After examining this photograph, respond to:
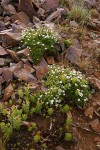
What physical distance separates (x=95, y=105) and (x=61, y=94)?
795mm

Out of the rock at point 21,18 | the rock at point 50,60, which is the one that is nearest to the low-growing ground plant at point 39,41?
the rock at point 50,60

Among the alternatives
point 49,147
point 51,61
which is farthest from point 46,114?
point 51,61

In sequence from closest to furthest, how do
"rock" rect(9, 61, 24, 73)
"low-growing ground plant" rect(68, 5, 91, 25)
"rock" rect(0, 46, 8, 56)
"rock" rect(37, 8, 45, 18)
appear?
"rock" rect(9, 61, 24, 73), "rock" rect(0, 46, 8, 56), "rock" rect(37, 8, 45, 18), "low-growing ground plant" rect(68, 5, 91, 25)

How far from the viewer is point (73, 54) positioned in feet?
25.0

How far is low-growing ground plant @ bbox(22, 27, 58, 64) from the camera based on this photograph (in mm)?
7195

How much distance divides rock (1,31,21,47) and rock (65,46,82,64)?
111cm

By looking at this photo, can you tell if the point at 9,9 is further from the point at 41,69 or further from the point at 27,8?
the point at 41,69

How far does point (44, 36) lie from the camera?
7336 millimetres

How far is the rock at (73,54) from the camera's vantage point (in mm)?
7539

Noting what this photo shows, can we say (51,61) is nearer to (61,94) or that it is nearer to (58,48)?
(58,48)

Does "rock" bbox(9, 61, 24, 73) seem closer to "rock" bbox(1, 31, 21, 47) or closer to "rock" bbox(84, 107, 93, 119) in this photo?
"rock" bbox(1, 31, 21, 47)

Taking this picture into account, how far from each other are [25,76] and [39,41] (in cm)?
92

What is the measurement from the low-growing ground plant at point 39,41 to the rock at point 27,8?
1418mm

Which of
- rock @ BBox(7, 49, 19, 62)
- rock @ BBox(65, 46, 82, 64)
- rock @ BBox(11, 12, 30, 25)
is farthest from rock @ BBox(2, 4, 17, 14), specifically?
rock @ BBox(65, 46, 82, 64)
